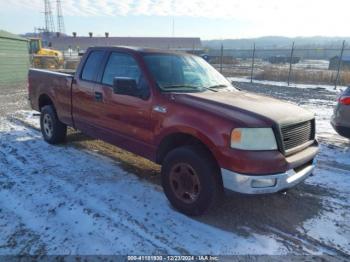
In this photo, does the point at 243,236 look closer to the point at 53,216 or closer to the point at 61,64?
the point at 53,216

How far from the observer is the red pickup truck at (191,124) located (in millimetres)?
3340

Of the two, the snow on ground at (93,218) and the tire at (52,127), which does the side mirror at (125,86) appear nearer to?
the snow on ground at (93,218)

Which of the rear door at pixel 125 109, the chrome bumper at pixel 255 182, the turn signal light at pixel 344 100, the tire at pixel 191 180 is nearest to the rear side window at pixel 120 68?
the rear door at pixel 125 109

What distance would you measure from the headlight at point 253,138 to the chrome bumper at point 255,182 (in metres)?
0.29

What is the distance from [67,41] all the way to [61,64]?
157 feet

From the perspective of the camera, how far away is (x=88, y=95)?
5.20 meters

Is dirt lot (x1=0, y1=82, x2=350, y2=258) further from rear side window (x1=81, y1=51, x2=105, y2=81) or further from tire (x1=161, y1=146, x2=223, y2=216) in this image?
rear side window (x1=81, y1=51, x2=105, y2=81)

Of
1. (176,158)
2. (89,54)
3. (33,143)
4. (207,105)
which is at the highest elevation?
(89,54)

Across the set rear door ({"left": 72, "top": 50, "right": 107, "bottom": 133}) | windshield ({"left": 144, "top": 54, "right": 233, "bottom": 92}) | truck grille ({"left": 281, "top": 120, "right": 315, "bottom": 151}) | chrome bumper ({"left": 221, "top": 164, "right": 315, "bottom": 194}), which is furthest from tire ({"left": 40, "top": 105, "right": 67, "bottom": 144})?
truck grille ({"left": 281, "top": 120, "right": 315, "bottom": 151})

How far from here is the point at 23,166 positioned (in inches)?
205

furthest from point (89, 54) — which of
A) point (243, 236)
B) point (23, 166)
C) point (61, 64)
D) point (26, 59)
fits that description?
point (61, 64)

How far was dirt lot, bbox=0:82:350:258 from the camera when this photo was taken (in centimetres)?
324

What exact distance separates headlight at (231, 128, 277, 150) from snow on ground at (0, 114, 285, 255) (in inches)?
38.2

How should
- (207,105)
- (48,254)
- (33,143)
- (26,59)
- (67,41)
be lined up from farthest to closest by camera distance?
1. (67,41)
2. (26,59)
3. (33,143)
4. (207,105)
5. (48,254)
